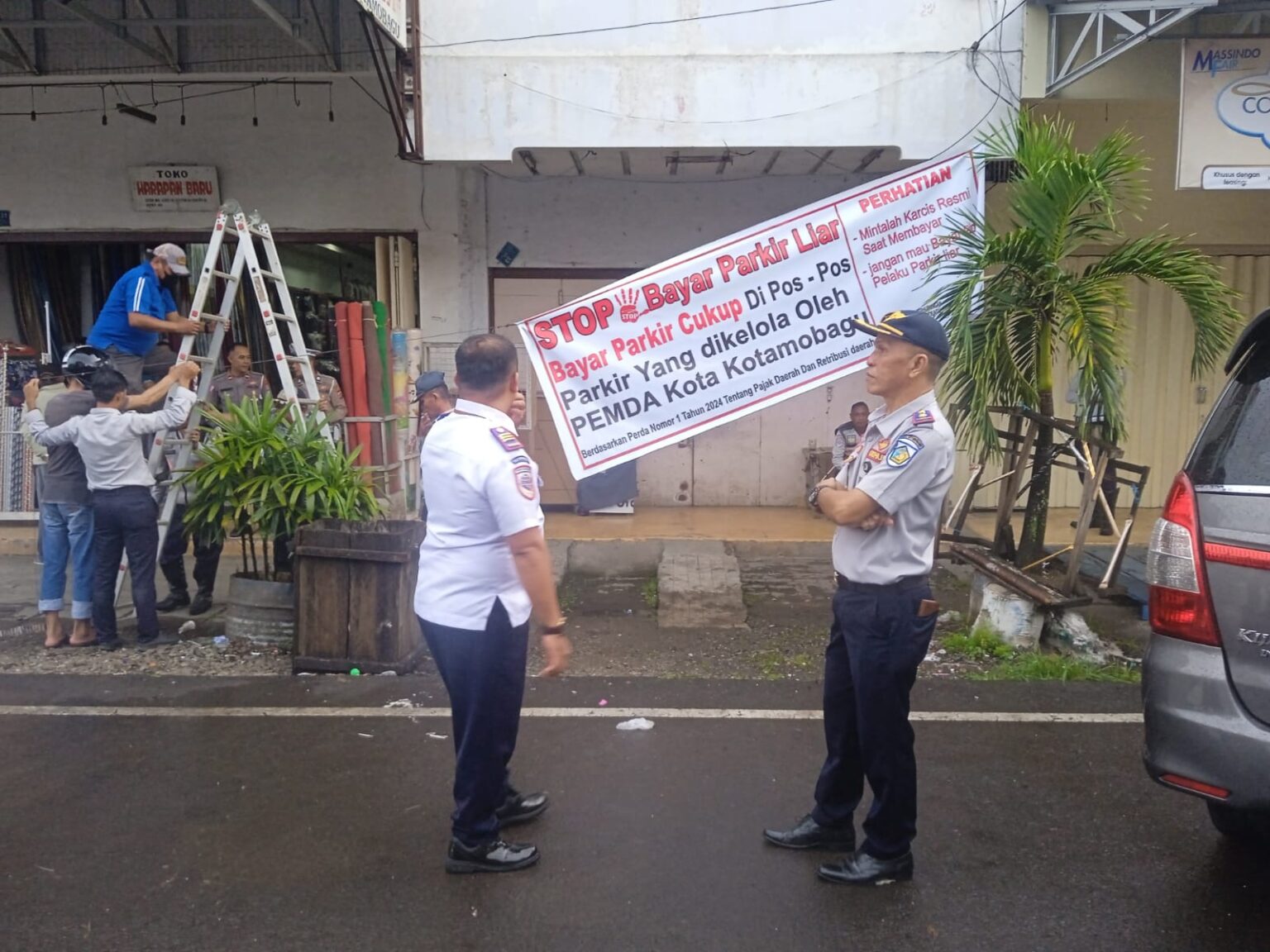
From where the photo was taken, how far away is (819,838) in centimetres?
388

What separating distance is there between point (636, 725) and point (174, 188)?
24.5ft

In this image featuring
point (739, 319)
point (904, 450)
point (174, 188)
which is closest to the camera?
point (904, 450)

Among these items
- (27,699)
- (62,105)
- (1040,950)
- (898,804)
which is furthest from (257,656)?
A: (62,105)

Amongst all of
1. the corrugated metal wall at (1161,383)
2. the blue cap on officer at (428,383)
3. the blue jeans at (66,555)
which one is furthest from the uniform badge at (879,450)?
the corrugated metal wall at (1161,383)

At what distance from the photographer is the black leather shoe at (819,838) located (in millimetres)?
3873

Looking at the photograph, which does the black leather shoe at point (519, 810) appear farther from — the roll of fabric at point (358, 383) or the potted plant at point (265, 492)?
the roll of fabric at point (358, 383)

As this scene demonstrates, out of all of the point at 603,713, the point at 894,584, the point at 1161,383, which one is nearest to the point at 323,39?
the point at 603,713

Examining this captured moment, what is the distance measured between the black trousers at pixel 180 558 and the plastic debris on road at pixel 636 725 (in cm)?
346

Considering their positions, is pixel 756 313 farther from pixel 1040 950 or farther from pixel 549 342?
pixel 1040 950

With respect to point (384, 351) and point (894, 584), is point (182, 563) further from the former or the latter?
point (894, 584)

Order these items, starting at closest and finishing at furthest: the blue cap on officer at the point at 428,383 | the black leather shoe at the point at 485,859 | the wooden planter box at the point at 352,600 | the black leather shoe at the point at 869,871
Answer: the black leather shoe at the point at 869,871 < the black leather shoe at the point at 485,859 < the wooden planter box at the point at 352,600 < the blue cap on officer at the point at 428,383

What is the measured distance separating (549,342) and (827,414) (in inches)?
172

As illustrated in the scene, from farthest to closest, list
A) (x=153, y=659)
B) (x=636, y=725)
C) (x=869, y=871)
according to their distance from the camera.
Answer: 1. (x=153, y=659)
2. (x=636, y=725)
3. (x=869, y=871)

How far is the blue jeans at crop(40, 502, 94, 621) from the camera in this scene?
21.6ft
